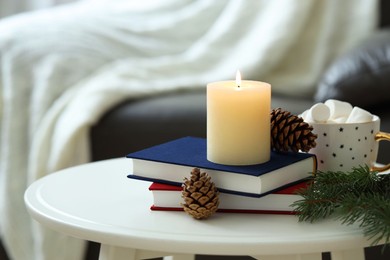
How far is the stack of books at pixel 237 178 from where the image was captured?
33.1 inches

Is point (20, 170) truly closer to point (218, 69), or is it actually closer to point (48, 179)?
point (218, 69)

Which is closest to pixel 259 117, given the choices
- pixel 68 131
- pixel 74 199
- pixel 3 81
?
pixel 74 199

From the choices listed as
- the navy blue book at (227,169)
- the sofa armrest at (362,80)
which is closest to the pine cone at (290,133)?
the navy blue book at (227,169)

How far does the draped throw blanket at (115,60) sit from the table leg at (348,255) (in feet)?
2.54

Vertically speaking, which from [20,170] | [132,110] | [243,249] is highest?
[243,249]

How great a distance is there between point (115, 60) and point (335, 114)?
1.04 metres

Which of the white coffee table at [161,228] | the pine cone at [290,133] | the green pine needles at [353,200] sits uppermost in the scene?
the pine cone at [290,133]

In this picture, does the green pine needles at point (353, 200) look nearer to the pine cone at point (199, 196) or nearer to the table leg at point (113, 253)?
the pine cone at point (199, 196)

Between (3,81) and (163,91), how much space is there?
14.2 inches

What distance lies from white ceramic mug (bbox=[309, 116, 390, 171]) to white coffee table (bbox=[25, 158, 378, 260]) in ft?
0.34

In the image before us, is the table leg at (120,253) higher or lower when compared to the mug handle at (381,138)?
lower

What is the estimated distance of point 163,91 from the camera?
1.82 metres

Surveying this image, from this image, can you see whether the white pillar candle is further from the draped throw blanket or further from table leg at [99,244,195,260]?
the draped throw blanket

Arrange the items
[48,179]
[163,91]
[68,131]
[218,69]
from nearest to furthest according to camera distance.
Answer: [48,179] < [68,131] < [163,91] < [218,69]
